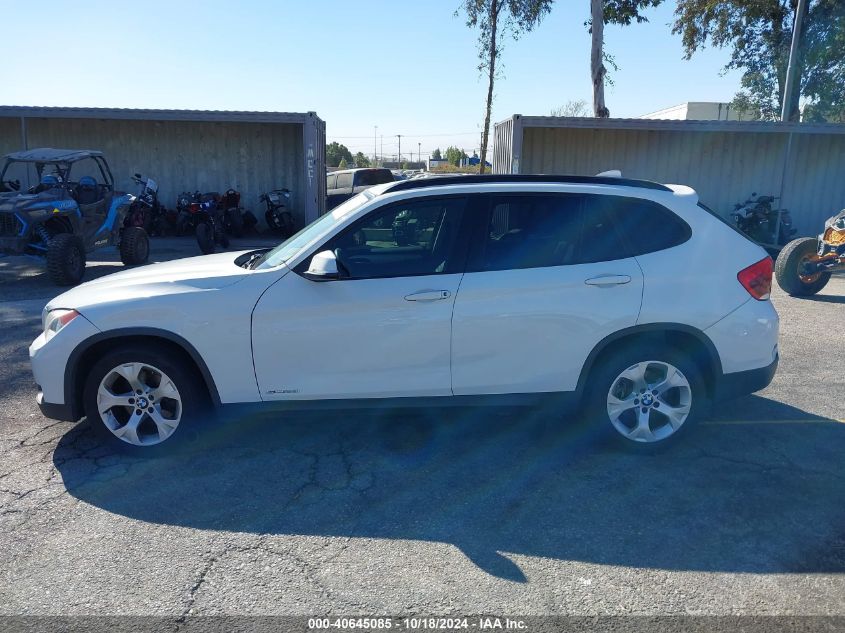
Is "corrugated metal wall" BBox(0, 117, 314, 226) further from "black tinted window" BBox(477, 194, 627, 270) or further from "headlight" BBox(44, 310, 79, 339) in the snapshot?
"black tinted window" BBox(477, 194, 627, 270)

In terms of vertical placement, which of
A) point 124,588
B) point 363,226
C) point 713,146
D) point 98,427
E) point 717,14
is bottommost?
point 124,588

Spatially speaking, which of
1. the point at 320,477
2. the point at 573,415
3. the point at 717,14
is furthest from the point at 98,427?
the point at 717,14

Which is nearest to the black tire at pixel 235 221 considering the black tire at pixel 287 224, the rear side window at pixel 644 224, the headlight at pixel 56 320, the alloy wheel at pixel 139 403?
the black tire at pixel 287 224

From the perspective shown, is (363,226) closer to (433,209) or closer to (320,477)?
(433,209)

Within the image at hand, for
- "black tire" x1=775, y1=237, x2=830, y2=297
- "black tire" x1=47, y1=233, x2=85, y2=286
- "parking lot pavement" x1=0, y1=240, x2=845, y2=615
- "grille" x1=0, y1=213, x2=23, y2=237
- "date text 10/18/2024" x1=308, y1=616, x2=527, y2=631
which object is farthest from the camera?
"grille" x1=0, y1=213, x2=23, y2=237

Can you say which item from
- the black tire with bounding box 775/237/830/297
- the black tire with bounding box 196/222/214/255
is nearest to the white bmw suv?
the black tire with bounding box 775/237/830/297

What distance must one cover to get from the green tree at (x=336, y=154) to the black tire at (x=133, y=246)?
53852 millimetres

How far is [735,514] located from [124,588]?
3091mm

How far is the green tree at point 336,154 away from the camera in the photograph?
66625 millimetres

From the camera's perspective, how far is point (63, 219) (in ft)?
35.5

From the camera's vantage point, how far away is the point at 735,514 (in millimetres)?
3656

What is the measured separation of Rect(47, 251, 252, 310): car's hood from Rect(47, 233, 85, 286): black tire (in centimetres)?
626

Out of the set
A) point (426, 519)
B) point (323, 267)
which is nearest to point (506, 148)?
point (323, 267)

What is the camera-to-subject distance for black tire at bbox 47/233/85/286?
9.98 meters
